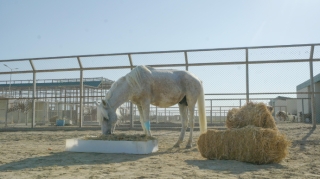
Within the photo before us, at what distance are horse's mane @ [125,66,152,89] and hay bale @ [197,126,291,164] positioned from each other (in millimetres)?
1941

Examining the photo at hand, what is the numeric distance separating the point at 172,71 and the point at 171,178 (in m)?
4.03

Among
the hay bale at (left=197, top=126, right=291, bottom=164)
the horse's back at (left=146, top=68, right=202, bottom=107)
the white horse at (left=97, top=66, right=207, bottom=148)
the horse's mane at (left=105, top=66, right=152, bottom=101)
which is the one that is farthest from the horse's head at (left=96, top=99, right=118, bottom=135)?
the hay bale at (left=197, top=126, right=291, bottom=164)

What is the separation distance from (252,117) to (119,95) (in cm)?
272

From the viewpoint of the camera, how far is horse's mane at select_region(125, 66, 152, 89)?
254 inches

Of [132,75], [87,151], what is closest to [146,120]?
[132,75]

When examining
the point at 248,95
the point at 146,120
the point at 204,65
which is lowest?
the point at 146,120

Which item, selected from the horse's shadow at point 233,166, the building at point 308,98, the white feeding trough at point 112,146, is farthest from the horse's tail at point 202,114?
the building at point 308,98

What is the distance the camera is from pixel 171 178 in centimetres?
338

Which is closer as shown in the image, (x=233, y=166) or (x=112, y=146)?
(x=233, y=166)

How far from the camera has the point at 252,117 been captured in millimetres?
5340

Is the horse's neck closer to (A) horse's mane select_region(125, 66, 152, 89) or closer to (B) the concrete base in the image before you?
(A) horse's mane select_region(125, 66, 152, 89)

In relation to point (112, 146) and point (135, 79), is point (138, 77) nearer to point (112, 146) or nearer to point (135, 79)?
point (135, 79)

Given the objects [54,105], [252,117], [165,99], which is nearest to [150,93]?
[165,99]

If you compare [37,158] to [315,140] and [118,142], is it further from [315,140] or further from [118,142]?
[315,140]
